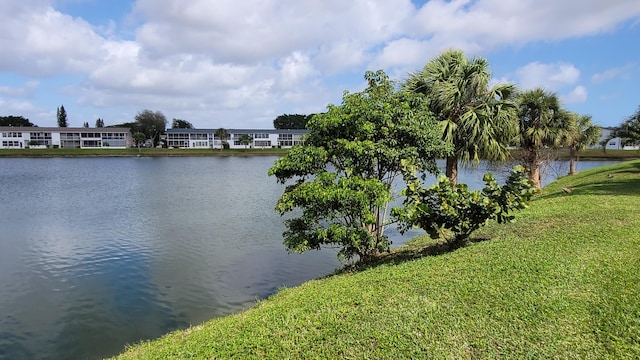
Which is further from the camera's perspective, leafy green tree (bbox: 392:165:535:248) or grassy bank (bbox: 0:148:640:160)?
→ grassy bank (bbox: 0:148:640:160)

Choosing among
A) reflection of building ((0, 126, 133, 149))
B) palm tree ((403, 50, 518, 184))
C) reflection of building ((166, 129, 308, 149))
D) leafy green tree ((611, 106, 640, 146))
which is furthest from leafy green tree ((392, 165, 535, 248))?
reflection of building ((0, 126, 133, 149))

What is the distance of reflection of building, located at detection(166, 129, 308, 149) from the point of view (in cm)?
10762

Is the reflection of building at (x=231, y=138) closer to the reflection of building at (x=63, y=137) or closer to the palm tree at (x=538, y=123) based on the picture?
the reflection of building at (x=63, y=137)

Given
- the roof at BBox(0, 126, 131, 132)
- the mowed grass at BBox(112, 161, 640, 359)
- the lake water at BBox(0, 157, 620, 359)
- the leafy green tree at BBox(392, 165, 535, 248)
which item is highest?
the roof at BBox(0, 126, 131, 132)

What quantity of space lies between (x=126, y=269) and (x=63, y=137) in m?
105

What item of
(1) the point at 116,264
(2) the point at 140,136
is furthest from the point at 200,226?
(2) the point at 140,136

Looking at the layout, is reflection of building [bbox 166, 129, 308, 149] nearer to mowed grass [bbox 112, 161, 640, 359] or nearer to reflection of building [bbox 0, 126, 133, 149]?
reflection of building [bbox 0, 126, 133, 149]

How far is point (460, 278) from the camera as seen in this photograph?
589 cm

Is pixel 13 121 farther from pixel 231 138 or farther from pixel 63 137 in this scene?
pixel 231 138

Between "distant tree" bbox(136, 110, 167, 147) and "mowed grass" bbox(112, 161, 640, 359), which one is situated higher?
"distant tree" bbox(136, 110, 167, 147)

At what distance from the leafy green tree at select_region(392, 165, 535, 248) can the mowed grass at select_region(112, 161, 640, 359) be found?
0.58 meters

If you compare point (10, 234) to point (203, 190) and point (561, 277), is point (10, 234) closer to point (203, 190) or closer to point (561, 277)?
point (203, 190)

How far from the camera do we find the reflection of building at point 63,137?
317 feet

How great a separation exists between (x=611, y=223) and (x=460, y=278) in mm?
4538
